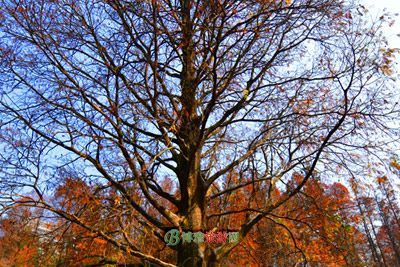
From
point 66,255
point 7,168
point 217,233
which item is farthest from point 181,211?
point 7,168

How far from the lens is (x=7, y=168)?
3850 mm

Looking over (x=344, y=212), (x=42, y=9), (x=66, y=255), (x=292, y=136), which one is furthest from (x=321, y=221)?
(x=42, y=9)

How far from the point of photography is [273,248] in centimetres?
628

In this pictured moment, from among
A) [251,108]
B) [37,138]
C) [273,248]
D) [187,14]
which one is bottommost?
[273,248]

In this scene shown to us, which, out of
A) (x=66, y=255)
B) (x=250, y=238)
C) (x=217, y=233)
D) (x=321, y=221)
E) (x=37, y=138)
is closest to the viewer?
(x=66, y=255)

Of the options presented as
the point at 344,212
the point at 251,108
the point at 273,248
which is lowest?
the point at 273,248

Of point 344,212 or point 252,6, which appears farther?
point 344,212

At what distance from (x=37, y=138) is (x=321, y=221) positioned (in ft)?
14.4

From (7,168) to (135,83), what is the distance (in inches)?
80.8

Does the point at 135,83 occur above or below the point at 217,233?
above

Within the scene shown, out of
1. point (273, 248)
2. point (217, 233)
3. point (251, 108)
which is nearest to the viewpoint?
point (217, 233)

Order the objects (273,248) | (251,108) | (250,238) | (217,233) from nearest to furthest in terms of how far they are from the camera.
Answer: (217,233)
(251,108)
(273,248)
(250,238)

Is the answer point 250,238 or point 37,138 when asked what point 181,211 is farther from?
point 250,238

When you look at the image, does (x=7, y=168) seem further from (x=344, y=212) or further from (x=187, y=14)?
→ (x=344, y=212)
